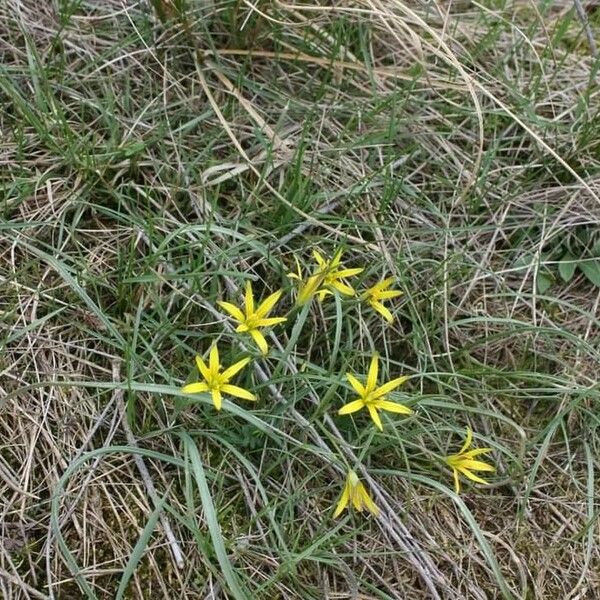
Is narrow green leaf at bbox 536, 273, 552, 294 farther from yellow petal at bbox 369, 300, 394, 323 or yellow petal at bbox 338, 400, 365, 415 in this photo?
yellow petal at bbox 338, 400, 365, 415

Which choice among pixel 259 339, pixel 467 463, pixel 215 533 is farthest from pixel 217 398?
pixel 467 463

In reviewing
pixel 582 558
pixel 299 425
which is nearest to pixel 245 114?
pixel 299 425

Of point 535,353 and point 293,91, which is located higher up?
point 293,91

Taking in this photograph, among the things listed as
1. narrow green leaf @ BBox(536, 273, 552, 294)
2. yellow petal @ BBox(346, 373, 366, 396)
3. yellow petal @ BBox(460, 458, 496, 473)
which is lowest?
yellow petal @ BBox(460, 458, 496, 473)

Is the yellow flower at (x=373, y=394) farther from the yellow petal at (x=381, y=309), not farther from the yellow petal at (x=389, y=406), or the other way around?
the yellow petal at (x=381, y=309)

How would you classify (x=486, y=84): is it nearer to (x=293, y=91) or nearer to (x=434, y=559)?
(x=293, y=91)

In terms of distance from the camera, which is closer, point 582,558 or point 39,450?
point 39,450

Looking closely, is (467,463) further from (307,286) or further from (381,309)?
(307,286)

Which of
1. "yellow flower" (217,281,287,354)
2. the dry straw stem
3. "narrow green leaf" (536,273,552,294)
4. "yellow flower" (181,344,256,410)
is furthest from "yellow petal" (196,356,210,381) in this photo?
"narrow green leaf" (536,273,552,294)
